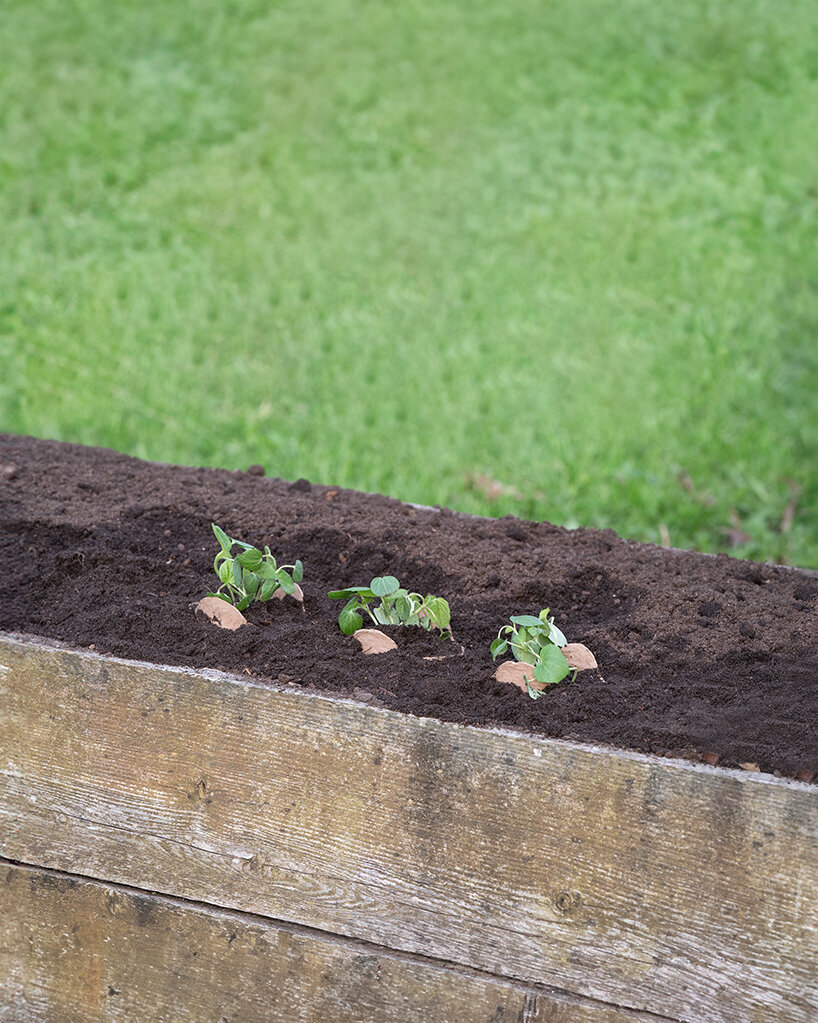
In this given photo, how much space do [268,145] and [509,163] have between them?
142cm

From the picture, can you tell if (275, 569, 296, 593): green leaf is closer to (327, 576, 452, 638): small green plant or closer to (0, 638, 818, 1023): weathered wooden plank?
(327, 576, 452, 638): small green plant

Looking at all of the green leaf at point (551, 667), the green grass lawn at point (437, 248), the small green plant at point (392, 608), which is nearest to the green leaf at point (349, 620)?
the small green plant at point (392, 608)

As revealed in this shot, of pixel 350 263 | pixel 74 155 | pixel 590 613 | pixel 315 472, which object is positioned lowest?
pixel 315 472

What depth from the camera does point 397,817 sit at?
5.38ft

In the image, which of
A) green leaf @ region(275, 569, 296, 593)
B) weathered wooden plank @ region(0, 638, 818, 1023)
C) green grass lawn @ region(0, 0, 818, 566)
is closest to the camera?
weathered wooden plank @ region(0, 638, 818, 1023)

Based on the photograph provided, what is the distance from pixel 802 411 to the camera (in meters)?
4.89

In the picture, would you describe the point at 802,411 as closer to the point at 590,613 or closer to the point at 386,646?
the point at 590,613

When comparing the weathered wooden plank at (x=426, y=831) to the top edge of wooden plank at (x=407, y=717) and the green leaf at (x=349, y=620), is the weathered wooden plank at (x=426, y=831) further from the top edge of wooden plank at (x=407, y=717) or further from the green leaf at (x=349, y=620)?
the green leaf at (x=349, y=620)

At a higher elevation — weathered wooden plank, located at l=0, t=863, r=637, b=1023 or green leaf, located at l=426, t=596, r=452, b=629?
green leaf, located at l=426, t=596, r=452, b=629

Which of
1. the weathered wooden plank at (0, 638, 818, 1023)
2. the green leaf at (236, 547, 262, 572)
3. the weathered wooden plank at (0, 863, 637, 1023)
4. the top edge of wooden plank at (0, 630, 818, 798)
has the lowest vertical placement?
the weathered wooden plank at (0, 863, 637, 1023)

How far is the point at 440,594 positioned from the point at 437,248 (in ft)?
12.8

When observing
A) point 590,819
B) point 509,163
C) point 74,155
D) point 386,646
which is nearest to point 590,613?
point 386,646

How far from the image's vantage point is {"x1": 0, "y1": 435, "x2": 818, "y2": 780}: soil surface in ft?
5.69

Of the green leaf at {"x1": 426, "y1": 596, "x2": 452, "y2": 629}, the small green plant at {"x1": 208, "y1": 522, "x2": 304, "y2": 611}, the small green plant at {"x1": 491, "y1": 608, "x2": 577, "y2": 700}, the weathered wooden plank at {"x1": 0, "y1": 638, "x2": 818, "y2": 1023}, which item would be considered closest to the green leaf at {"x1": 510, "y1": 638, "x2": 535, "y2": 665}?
the small green plant at {"x1": 491, "y1": 608, "x2": 577, "y2": 700}
